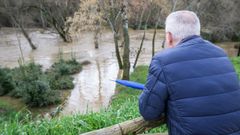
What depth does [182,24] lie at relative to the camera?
2.43 metres

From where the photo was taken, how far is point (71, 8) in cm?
3222

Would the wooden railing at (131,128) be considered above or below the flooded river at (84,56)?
above

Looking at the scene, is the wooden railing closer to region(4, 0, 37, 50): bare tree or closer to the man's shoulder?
the man's shoulder

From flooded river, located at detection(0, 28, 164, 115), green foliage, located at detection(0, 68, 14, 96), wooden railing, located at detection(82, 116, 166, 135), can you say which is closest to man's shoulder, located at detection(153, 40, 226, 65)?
wooden railing, located at detection(82, 116, 166, 135)

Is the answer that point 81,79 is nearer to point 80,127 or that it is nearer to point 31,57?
point 31,57

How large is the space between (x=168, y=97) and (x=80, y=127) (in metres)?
1.72

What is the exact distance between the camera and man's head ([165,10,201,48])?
2.42 metres

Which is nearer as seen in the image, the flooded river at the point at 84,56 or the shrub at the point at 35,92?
the shrub at the point at 35,92

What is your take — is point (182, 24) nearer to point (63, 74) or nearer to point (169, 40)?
point (169, 40)

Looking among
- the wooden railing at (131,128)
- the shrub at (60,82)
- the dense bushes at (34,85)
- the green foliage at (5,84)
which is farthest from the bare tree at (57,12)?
the wooden railing at (131,128)

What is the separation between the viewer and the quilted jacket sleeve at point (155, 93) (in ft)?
7.52

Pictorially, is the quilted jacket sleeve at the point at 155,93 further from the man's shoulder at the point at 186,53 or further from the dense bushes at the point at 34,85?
the dense bushes at the point at 34,85

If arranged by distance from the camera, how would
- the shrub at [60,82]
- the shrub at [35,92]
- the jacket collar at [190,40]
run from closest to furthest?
the jacket collar at [190,40], the shrub at [35,92], the shrub at [60,82]

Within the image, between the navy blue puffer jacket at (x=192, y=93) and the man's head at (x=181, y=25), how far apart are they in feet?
0.38
